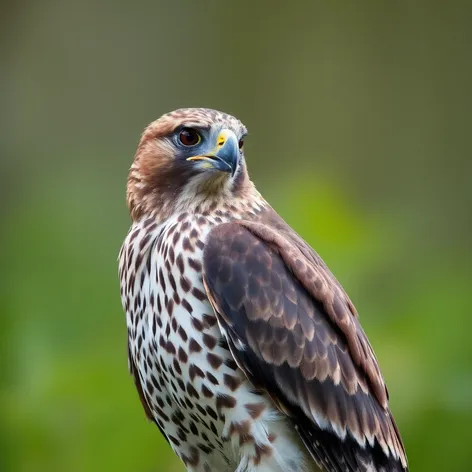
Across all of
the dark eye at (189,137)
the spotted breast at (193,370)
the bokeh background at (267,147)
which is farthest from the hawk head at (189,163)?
the bokeh background at (267,147)

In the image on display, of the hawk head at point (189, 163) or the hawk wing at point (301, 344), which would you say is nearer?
the hawk wing at point (301, 344)

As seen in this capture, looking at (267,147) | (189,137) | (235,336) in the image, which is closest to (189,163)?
(189,137)

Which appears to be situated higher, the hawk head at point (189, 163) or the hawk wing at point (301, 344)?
the hawk head at point (189, 163)

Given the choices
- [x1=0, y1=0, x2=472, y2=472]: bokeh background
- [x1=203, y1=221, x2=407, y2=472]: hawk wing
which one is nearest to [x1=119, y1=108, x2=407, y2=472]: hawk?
[x1=203, y1=221, x2=407, y2=472]: hawk wing

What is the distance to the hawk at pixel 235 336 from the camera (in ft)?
8.43

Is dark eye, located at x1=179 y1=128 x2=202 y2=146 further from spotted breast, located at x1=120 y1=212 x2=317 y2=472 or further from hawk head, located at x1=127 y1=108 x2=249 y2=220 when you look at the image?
spotted breast, located at x1=120 y1=212 x2=317 y2=472

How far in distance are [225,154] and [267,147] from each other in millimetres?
3571

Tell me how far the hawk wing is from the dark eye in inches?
10.0

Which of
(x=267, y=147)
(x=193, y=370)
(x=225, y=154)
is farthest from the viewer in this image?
(x=267, y=147)

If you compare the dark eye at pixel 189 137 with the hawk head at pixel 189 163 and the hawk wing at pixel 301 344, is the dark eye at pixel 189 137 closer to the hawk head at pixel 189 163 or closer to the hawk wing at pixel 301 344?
the hawk head at pixel 189 163

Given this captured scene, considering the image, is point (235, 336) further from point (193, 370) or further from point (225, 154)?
point (225, 154)

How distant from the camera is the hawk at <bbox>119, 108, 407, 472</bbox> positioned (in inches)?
101

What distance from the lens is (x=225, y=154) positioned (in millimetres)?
2756

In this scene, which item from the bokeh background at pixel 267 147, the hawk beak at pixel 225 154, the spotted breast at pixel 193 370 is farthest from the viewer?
the bokeh background at pixel 267 147
